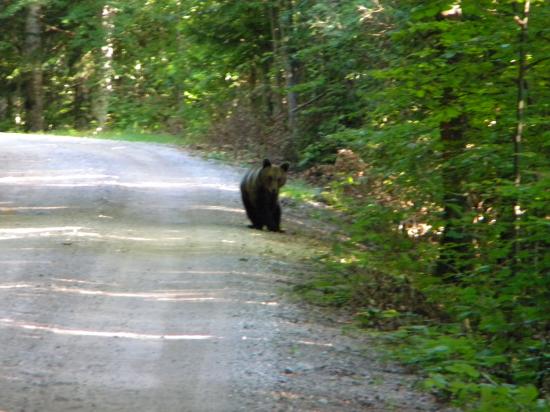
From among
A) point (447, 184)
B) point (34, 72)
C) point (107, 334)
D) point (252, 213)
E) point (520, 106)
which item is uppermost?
point (34, 72)

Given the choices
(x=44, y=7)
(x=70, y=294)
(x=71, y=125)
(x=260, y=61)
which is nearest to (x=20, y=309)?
(x=70, y=294)

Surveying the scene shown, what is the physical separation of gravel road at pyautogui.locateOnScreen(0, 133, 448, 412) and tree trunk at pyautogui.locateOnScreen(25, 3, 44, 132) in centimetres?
2640

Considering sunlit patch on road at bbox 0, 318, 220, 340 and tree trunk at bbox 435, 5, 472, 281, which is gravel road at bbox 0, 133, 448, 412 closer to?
sunlit patch on road at bbox 0, 318, 220, 340

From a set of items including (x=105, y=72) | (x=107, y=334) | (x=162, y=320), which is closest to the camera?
(x=107, y=334)

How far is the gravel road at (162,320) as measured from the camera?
327 inches

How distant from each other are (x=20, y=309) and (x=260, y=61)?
22631 millimetres

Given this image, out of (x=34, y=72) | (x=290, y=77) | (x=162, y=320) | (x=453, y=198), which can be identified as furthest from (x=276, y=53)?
(x=162, y=320)

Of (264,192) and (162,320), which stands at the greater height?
(264,192)

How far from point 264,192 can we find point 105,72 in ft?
109

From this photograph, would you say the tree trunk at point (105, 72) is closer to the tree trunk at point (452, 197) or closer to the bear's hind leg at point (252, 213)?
the bear's hind leg at point (252, 213)

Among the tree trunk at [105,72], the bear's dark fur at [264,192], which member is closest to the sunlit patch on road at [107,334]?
the bear's dark fur at [264,192]

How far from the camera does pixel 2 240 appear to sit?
1602cm

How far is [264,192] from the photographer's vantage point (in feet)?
58.8

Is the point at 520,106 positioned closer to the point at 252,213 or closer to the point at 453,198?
the point at 453,198
